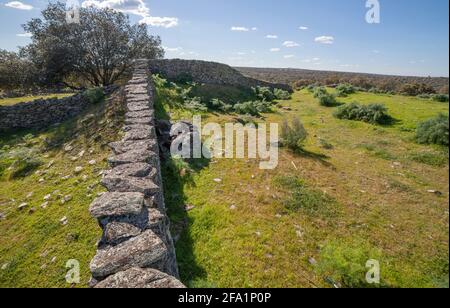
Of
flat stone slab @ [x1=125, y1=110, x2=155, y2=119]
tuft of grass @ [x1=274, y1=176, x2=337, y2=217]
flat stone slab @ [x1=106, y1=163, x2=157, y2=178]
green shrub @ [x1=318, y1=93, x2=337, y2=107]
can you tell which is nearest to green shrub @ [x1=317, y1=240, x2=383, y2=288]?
tuft of grass @ [x1=274, y1=176, x2=337, y2=217]

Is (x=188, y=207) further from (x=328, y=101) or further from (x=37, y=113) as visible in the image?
(x=328, y=101)

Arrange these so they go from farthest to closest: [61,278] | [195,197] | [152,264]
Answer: [195,197] < [61,278] < [152,264]

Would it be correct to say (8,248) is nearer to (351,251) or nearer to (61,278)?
(61,278)

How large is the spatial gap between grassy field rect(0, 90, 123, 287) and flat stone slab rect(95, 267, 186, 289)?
1517mm

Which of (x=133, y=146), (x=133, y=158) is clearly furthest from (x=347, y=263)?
(x=133, y=146)

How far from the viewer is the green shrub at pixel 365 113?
1111cm

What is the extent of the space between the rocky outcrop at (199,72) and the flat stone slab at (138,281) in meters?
18.3

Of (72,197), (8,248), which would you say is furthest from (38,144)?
(8,248)

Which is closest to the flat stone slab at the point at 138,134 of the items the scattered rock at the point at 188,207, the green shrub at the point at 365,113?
the scattered rock at the point at 188,207

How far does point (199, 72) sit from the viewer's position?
21000 mm

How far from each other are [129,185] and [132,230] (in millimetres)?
837

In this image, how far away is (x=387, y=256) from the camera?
13.4 ft

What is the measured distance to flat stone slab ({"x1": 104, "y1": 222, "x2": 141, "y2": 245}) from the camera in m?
2.87

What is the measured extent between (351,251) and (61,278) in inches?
171
